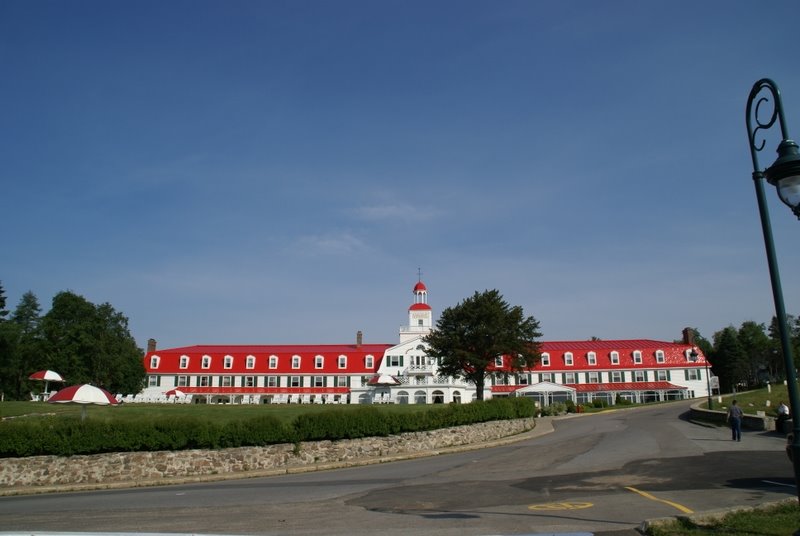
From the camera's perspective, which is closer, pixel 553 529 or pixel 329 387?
pixel 553 529

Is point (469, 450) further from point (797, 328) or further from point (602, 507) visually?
point (797, 328)

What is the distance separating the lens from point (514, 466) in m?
21.6

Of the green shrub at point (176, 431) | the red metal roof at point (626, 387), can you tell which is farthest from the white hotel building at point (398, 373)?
the green shrub at point (176, 431)

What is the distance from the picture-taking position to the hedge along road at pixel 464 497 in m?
11.7

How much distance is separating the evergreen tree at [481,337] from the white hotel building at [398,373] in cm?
1654

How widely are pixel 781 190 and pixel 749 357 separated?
113384 millimetres

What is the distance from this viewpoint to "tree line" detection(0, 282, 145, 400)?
215ft

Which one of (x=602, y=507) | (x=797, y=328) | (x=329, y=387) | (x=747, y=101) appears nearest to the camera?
(x=747, y=101)

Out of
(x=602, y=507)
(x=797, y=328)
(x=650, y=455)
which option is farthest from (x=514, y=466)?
(x=797, y=328)

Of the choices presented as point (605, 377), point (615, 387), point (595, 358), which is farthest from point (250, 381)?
point (615, 387)

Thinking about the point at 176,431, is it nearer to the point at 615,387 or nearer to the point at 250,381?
the point at 250,381

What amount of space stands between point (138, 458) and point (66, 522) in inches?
415

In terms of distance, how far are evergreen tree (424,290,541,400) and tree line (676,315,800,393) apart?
5092 cm

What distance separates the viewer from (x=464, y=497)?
1503 cm
